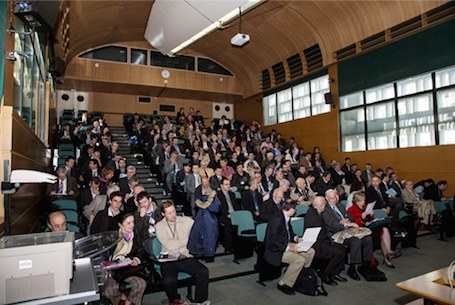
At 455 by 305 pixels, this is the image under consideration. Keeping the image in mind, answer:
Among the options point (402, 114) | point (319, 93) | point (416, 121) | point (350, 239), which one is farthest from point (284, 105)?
point (350, 239)

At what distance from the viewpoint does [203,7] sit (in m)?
7.45

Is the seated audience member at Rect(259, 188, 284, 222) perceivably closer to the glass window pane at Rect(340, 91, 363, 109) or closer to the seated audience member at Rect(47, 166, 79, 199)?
the seated audience member at Rect(47, 166, 79, 199)

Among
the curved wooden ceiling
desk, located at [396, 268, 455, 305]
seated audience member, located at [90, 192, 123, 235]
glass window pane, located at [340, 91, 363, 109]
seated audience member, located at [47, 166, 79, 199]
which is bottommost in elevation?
desk, located at [396, 268, 455, 305]

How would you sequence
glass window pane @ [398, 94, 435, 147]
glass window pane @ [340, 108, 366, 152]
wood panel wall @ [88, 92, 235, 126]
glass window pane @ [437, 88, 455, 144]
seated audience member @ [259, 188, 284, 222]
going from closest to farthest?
seated audience member @ [259, 188, 284, 222] → glass window pane @ [437, 88, 455, 144] → glass window pane @ [398, 94, 435, 147] → glass window pane @ [340, 108, 366, 152] → wood panel wall @ [88, 92, 235, 126]

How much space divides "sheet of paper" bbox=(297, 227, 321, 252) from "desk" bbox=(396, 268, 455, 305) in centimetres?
125

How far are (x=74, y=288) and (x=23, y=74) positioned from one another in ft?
10.1

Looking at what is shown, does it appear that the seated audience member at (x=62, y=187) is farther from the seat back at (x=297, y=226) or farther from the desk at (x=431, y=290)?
the desk at (x=431, y=290)

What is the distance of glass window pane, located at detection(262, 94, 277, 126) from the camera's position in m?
Result: 12.4

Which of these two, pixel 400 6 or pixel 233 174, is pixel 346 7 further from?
pixel 233 174

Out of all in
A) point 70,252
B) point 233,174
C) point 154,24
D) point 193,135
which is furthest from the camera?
point 154,24

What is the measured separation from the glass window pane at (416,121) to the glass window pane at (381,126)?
0.22 metres

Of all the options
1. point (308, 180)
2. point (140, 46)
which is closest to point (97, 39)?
point (140, 46)

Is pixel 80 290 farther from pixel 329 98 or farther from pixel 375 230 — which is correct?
pixel 329 98

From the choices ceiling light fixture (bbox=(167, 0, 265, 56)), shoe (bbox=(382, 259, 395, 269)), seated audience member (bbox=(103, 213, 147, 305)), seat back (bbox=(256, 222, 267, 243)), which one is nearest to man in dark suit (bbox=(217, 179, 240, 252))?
seat back (bbox=(256, 222, 267, 243))
